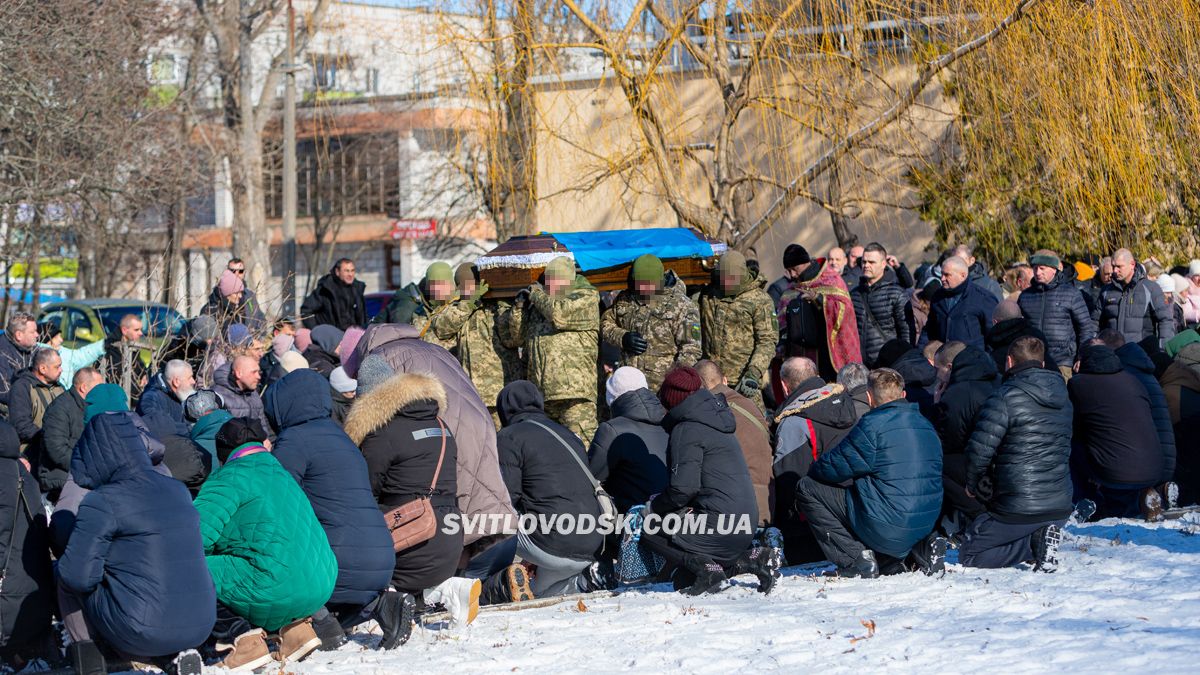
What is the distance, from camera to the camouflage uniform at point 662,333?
11703 millimetres

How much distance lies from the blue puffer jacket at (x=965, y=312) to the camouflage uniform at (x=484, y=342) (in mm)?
3576

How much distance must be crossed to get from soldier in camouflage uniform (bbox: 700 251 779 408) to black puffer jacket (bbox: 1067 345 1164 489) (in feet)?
8.04

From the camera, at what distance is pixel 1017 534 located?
961cm

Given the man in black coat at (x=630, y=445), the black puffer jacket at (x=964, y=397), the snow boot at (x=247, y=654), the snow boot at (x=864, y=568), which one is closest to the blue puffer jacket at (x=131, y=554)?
the snow boot at (x=247, y=654)

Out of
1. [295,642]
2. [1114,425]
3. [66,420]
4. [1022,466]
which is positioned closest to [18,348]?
[66,420]

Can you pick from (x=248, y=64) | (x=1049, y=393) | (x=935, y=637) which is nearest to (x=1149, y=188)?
(x=1049, y=393)

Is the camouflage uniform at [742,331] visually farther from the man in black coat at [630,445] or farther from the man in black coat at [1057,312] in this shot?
the man in black coat at [1057,312]

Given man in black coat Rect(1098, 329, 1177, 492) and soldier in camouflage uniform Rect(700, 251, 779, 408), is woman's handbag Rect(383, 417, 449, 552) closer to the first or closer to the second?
soldier in camouflage uniform Rect(700, 251, 779, 408)

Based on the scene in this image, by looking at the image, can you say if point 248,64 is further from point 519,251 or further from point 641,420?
point 641,420

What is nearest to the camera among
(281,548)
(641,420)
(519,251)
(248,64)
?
(281,548)

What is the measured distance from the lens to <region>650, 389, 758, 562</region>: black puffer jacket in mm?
8922

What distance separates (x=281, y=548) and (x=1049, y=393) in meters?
5.08

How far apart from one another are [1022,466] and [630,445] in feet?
8.29

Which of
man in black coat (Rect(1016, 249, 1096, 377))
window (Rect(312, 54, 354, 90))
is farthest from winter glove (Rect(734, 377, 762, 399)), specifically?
window (Rect(312, 54, 354, 90))
